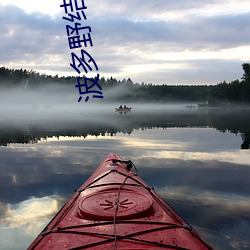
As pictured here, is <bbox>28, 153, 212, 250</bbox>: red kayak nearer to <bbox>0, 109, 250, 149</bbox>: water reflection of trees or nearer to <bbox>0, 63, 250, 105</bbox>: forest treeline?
<bbox>0, 109, 250, 149</bbox>: water reflection of trees

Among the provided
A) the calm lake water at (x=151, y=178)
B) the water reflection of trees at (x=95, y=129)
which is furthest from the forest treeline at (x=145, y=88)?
the calm lake water at (x=151, y=178)

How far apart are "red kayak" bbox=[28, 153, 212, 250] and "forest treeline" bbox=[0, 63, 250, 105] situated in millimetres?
100475

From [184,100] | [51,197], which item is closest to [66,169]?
[51,197]

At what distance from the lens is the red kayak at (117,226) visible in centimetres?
423

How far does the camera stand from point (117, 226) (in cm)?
468

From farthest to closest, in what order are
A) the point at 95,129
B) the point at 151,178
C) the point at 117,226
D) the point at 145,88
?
the point at 145,88, the point at 95,129, the point at 151,178, the point at 117,226

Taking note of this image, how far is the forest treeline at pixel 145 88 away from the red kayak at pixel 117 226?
330 ft

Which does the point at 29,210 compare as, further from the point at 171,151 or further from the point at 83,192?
the point at 171,151

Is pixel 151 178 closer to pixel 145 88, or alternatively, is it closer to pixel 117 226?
pixel 117 226

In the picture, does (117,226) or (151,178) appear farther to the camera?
(151,178)

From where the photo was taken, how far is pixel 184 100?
180000 mm

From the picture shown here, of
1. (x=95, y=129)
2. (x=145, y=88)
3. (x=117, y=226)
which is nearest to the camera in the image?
(x=117, y=226)

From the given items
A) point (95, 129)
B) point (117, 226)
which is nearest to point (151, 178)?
point (117, 226)

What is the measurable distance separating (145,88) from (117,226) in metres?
177
